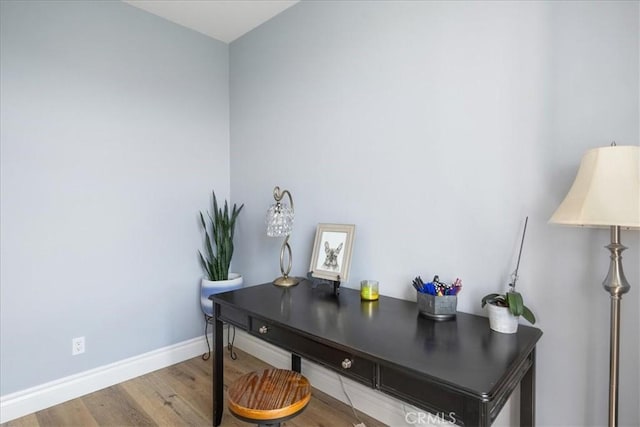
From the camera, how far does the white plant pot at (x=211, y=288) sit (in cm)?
257

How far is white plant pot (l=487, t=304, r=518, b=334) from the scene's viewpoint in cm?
129

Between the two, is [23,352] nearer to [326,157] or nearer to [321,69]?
[326,157]

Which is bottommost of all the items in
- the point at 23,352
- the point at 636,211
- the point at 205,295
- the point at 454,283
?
the point at 23,352

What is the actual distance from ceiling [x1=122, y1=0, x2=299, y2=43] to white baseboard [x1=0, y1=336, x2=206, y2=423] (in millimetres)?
2467

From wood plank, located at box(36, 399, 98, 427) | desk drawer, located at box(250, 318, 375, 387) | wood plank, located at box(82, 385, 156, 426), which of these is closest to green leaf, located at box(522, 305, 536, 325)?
desk drawer, located at box(250, 318, 375, 387)

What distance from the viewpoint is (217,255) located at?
2668mm

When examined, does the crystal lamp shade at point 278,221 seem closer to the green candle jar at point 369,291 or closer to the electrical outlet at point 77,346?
the green candle jar at point 369,291

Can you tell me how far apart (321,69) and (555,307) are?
1786 mm

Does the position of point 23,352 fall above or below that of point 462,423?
below

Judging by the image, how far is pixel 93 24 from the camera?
2.25 m

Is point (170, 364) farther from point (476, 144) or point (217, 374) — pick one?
point (476, 144)

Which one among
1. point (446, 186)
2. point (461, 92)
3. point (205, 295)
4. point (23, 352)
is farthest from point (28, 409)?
point (461, 92)

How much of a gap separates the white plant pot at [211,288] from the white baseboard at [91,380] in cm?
36
